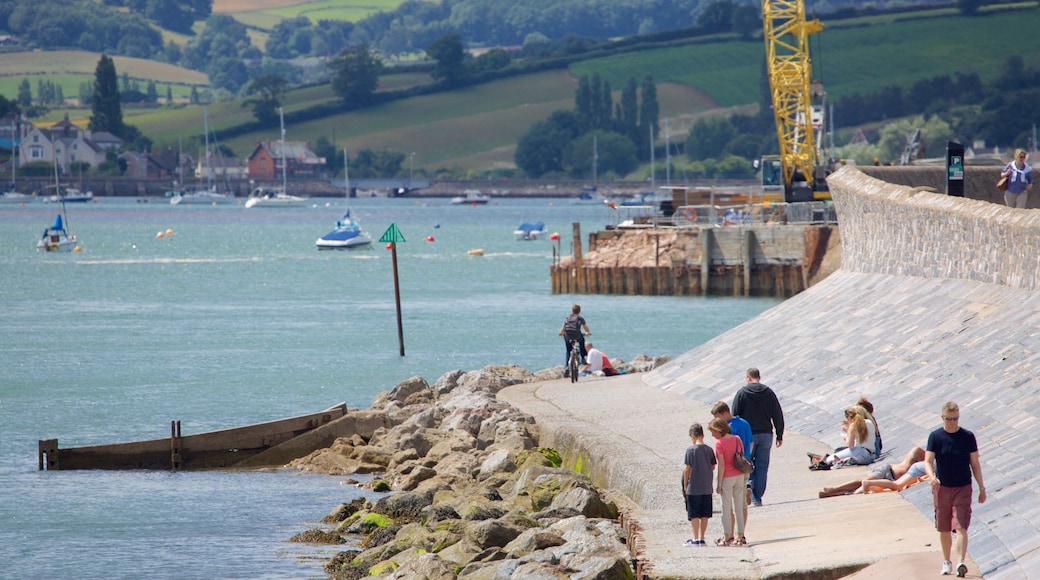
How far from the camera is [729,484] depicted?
14.1m

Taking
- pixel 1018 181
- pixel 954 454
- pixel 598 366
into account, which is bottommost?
pixel 598 366

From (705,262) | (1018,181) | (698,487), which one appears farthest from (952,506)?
(705,262)

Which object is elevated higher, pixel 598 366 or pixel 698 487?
pixel 698 487

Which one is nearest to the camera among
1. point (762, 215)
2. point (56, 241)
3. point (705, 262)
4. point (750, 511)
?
point (750, 511)

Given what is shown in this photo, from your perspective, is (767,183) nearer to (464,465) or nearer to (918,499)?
(464,465)

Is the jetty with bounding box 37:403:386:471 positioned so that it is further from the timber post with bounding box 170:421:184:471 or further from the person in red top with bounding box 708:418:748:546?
the person in red top with bounding box 708:418:748:546

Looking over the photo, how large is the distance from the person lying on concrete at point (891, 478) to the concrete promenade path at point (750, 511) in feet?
0.54

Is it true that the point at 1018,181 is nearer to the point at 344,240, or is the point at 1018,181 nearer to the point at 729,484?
the point at 729,484

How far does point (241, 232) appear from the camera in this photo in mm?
145125

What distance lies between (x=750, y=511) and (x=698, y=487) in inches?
72.0

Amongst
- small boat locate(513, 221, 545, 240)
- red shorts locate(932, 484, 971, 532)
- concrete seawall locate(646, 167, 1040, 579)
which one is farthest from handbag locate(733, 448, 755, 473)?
small boat locate(513, 221, 545, 240)

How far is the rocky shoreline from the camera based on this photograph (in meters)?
15.2

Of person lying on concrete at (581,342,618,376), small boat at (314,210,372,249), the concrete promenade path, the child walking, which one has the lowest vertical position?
small boat at (314,210,372,249)

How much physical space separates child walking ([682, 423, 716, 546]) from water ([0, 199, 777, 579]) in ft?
18.9
